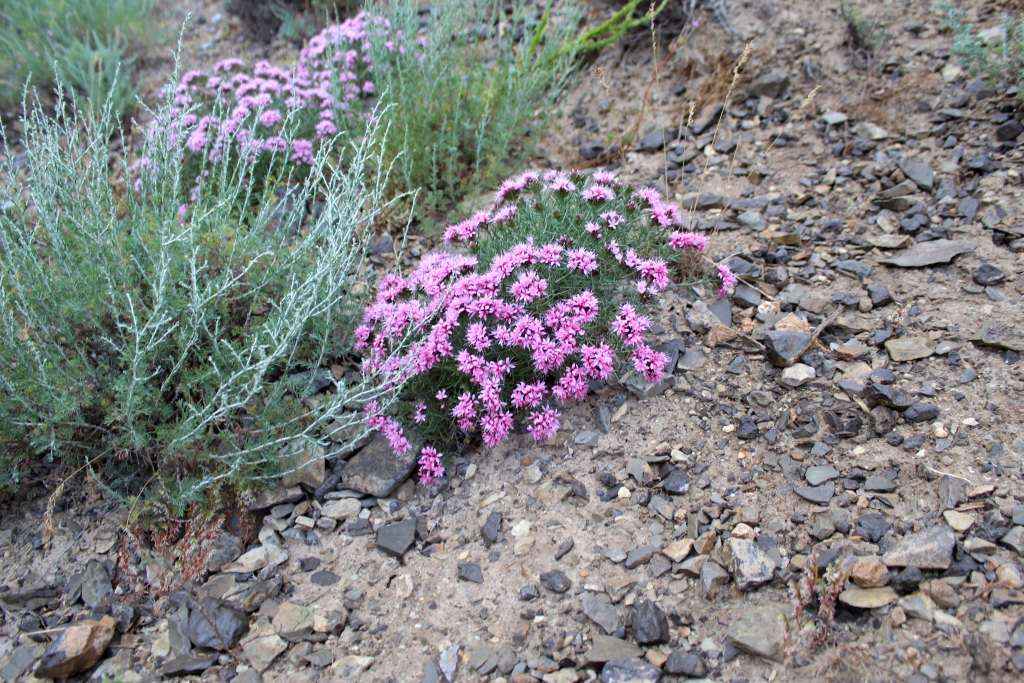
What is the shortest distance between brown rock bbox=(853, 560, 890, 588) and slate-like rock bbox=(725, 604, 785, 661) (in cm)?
28

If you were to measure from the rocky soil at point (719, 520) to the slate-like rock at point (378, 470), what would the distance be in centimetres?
1

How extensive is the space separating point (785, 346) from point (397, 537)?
6.87ft

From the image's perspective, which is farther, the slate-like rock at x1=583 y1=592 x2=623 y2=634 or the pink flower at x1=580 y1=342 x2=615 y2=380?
the pink flower at x1=580 y1=342 x2=615 y2=380

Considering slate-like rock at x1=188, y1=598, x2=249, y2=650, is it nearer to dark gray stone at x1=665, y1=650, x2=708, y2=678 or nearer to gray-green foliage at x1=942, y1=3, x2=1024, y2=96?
dark gray stone at x1=665, y1=650, x2=708, y2=678

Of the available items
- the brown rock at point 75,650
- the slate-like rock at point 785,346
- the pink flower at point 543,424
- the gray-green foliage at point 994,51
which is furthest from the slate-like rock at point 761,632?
the gray-green foliage at point 994,51

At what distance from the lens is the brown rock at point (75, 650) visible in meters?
2.75

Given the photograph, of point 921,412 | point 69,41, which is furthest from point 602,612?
point 69,41

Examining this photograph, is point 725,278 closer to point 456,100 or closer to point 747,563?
point 747,563

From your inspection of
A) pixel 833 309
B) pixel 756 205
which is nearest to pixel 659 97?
pixel 756 205

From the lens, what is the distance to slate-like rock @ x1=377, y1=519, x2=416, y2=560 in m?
3.14

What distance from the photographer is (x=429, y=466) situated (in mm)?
3328

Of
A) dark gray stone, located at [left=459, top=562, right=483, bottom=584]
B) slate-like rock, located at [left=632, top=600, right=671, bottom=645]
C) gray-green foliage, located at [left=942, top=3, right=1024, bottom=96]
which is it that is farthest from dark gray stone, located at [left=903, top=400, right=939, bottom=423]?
gray-green foliage, located at [left=942, top=3, right=1024, bottom=96]

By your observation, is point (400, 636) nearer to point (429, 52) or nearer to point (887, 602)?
point (887, 602)

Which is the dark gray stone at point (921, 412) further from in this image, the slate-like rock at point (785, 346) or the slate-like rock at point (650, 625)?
the slate-like rock at point (650, 625)
